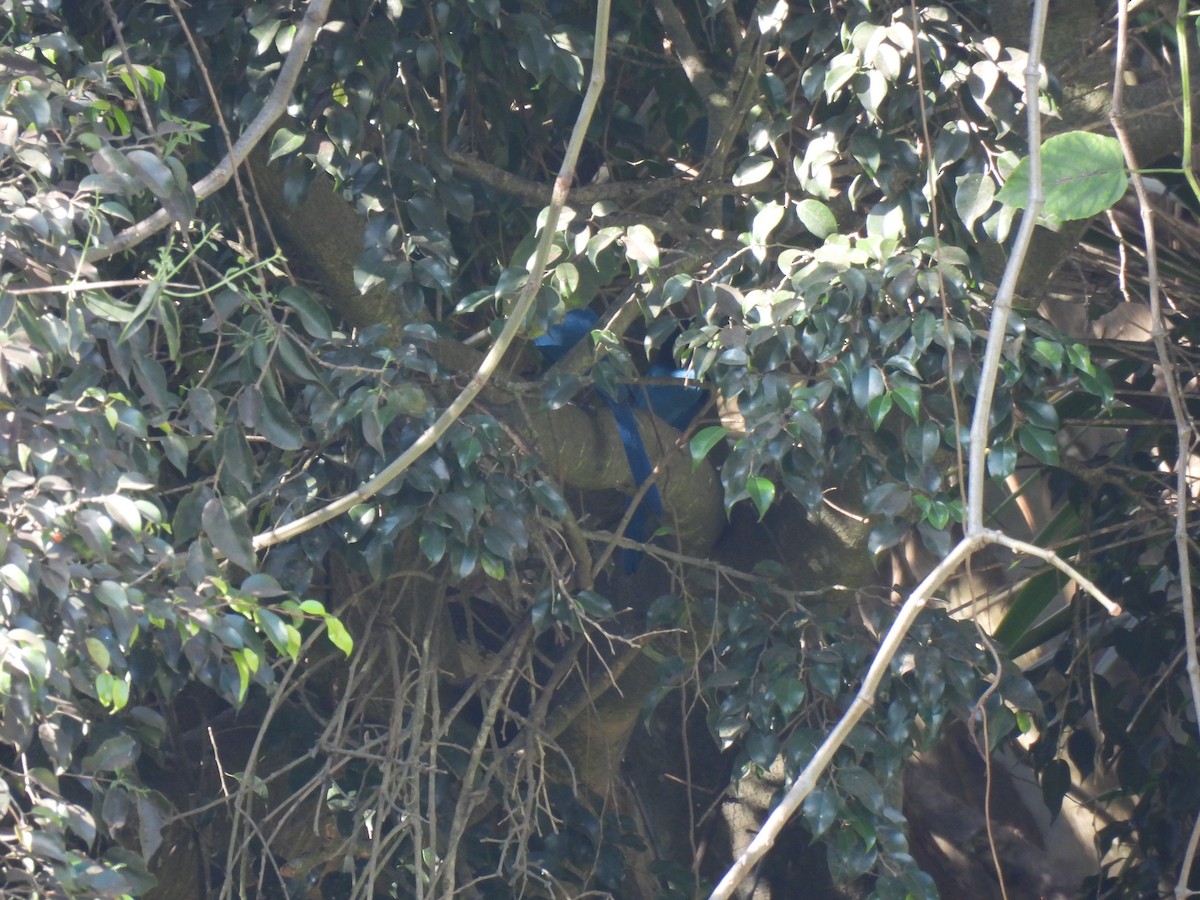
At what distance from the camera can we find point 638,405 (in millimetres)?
2418

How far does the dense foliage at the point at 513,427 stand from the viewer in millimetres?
1493

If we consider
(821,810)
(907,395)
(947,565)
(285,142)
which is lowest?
(821,810)

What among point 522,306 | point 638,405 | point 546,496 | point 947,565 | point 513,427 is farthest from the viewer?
point 638,405

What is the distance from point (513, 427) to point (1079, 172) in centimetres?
128

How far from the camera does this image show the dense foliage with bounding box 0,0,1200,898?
1.49 m

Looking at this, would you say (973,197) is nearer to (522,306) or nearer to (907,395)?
(907,395)

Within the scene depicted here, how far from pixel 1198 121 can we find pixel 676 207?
88cm

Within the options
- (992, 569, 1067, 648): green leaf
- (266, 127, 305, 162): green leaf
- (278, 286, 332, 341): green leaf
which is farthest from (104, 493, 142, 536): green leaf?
(992, 569, 1067, 648): green leaf

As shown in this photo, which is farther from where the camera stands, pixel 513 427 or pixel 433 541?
pixel 513 427

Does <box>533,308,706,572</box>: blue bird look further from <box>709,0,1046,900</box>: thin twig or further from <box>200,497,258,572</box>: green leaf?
<box>709,0,1046,900</box>: thin twig

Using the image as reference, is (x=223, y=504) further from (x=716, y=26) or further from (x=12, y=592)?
(x=716, y=26)

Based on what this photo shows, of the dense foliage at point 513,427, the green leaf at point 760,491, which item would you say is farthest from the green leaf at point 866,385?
the green leaf at point 760,491

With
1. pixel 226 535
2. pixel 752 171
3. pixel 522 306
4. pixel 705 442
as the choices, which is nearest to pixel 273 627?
pixel 226 535

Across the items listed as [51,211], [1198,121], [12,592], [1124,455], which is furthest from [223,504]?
[1124,455]
